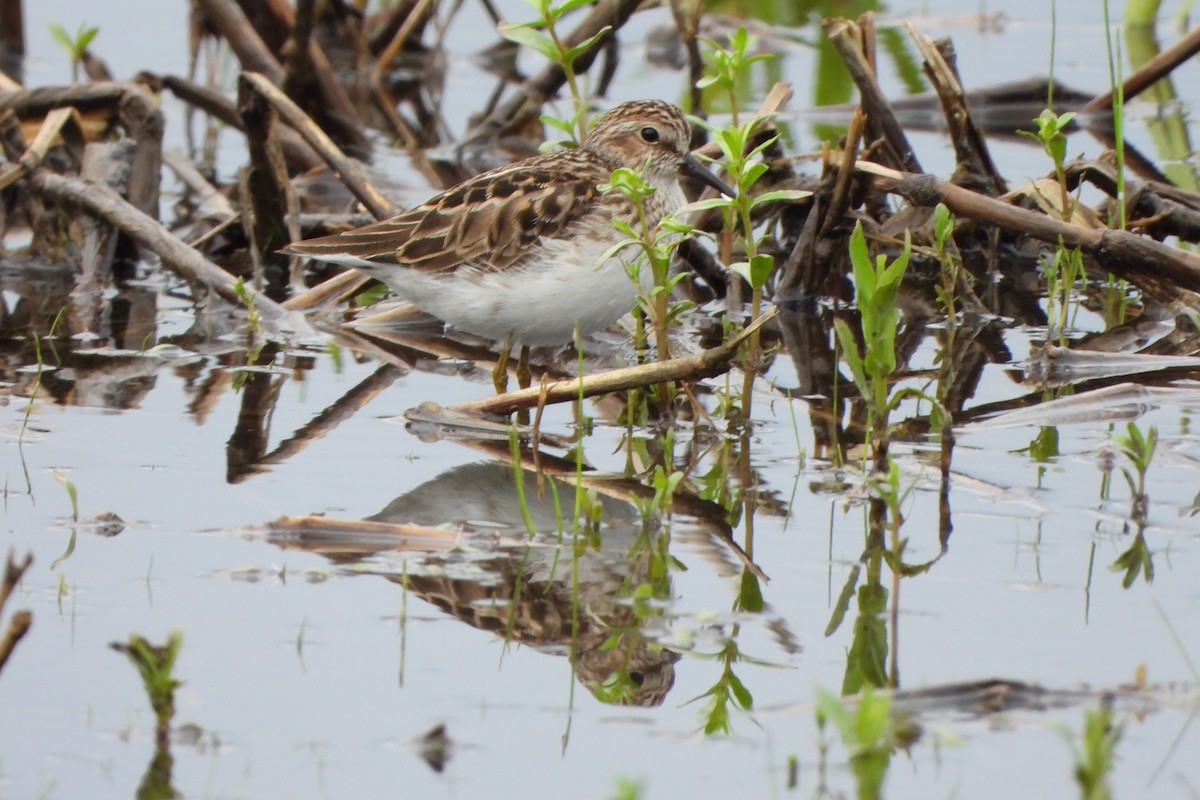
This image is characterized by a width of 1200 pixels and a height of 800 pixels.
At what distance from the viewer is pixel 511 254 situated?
6.93 metres

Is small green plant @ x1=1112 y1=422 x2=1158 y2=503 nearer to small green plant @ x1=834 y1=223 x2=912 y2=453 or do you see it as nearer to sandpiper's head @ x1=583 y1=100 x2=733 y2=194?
small green plant @ x1=834 y1=223 x2=912 y2=453

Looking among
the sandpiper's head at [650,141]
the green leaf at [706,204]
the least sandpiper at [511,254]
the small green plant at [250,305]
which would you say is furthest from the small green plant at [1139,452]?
the small green plant at [250,305]

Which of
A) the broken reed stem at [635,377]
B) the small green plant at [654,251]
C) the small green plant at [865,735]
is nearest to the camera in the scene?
the small green plant at [865,735]

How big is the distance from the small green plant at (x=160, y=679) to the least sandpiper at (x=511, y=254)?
3.10 meters

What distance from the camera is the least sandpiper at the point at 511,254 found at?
6766 mm

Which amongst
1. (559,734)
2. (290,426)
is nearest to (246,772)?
(559,734)

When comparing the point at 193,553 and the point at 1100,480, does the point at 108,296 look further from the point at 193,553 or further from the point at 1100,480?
the point at 1100,480

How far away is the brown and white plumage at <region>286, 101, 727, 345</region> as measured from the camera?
677 cm

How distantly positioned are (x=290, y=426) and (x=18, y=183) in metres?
3.09

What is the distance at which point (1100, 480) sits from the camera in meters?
5.60

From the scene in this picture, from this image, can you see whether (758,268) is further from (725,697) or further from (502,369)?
(725,697)

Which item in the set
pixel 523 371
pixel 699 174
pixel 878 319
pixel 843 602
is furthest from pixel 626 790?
pixel 699 174

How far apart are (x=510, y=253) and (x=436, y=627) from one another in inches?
107

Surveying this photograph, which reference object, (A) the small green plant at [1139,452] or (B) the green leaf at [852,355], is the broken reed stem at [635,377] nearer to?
(B) the green leaf at [852,355]
